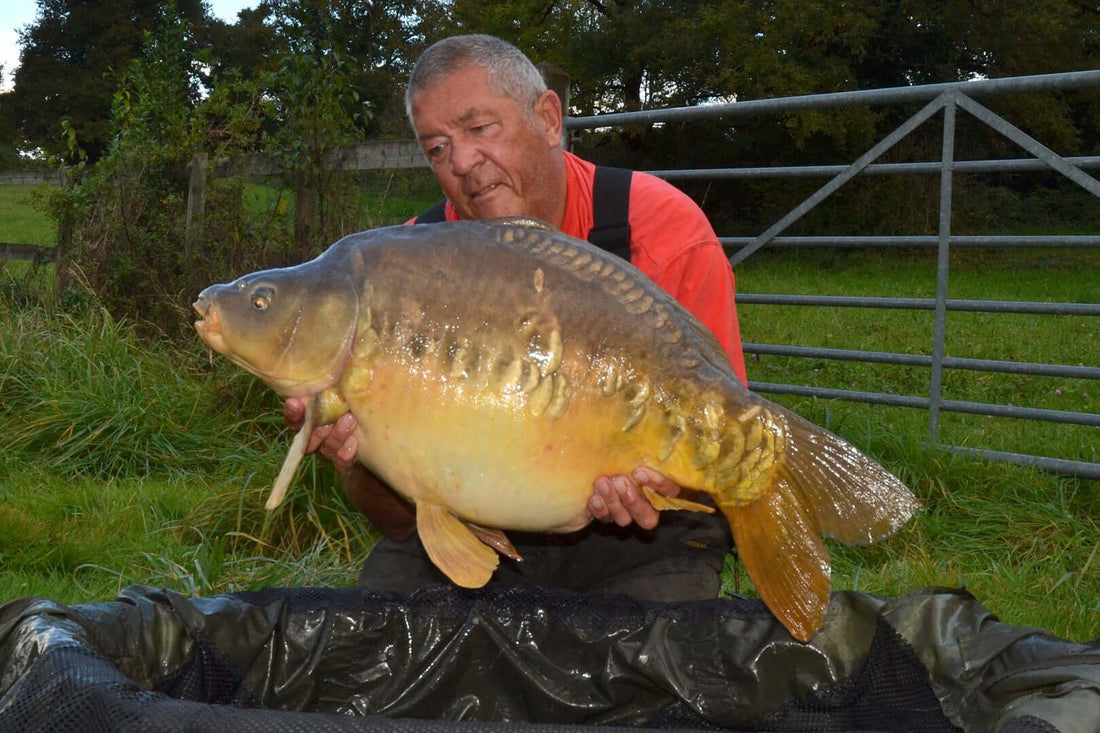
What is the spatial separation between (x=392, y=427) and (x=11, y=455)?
2272 mm

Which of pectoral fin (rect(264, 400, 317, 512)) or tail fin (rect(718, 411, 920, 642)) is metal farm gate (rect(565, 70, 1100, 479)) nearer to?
tail fin (rect(718, 411, 920, 642))

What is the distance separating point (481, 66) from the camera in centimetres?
177

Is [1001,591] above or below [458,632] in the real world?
below

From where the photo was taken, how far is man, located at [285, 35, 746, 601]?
1759mm

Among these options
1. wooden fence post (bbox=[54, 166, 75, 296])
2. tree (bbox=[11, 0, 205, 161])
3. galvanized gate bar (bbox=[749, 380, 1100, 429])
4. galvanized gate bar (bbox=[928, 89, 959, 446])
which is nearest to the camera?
galvanized gate bar (bbox=[749, 380, 1100, 429])

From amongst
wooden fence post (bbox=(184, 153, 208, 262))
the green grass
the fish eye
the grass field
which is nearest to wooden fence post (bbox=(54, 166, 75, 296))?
the grass field

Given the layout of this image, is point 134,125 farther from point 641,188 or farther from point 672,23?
point 672,23

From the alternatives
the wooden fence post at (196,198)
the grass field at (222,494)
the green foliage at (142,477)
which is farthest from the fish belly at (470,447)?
the wooden fence post at (196,198)

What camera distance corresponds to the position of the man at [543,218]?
1759 mm

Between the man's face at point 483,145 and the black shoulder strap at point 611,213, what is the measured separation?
4.3 inches

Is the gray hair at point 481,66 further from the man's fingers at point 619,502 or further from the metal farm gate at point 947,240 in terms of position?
the metal farm gate at point 947,240

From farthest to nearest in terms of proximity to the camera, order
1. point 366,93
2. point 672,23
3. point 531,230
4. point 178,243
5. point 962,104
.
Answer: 1. point 366,93
2. point 672,23
3. point 178,243
4. point 962,104
5. point 531,230

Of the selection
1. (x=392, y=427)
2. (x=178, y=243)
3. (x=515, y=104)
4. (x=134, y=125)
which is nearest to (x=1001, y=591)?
(x=515, y=104)

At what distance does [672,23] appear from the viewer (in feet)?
43.0
